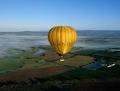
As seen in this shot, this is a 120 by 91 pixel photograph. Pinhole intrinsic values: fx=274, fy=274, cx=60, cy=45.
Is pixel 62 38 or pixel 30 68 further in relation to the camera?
pixel 30 68

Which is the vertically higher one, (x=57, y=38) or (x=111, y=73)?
(x=57, y=38)

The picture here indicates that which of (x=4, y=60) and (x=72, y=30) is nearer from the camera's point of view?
(x=72, y=30)

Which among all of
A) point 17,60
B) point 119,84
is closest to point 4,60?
point 17,60

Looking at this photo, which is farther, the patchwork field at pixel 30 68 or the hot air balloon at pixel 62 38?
the patchwork field at pixel 30 68

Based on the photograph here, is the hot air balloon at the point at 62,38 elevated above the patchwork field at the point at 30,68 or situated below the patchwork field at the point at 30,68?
above

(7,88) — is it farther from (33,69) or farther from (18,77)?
(33,69)

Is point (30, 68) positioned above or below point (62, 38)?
below

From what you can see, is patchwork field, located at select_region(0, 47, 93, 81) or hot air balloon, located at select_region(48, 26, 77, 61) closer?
hot air balloon, located at select_region(48, 26, 77, 61)

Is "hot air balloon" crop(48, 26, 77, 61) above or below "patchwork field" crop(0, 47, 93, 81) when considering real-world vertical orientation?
above
